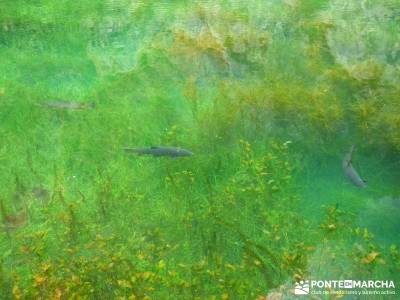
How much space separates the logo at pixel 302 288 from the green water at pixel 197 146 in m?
0.04

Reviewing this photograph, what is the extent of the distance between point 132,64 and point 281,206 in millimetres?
1749

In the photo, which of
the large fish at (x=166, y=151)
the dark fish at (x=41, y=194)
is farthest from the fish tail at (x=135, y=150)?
the dark fish at (x=41, y=194)

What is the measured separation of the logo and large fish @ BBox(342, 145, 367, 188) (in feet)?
2.82

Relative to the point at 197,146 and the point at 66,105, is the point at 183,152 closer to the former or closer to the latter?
the point at 197,146

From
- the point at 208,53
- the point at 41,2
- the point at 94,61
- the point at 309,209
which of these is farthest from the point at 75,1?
the point at 309,209

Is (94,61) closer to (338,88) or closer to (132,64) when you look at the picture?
(132,64)

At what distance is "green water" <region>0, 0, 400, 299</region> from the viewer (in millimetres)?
3543

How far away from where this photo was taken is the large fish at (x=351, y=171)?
12.6 ft

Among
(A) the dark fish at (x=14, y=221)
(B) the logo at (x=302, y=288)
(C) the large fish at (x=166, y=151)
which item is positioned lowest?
(B) the logo at (x=302, y=288)

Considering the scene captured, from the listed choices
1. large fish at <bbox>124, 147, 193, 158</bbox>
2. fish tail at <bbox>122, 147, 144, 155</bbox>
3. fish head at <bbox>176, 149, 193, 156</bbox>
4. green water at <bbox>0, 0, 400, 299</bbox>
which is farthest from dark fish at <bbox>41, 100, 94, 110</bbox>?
fish head at <bbox>176, 149, 193, 156</bbox>

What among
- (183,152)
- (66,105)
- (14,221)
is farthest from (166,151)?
(14,221)

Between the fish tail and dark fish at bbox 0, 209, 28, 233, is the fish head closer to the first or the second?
the fish tail

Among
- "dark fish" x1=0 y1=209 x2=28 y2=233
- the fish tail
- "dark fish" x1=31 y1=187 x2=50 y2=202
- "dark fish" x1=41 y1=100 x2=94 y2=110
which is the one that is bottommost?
"dark fish" x1=0 y1=209 x2=28 y2=233

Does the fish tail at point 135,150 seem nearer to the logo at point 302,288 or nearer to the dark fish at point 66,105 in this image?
the dark fish at point 66,105
